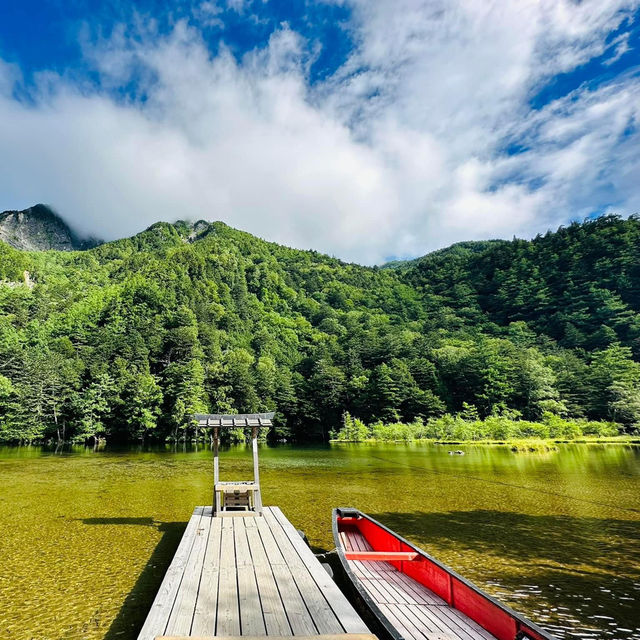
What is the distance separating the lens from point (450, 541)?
10.4 m

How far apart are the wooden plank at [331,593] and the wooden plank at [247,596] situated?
0.79 m

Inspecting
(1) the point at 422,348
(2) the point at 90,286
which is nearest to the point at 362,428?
(1) the point at 422,348

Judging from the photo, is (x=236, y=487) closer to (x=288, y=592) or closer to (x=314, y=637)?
(x=288, y=592)

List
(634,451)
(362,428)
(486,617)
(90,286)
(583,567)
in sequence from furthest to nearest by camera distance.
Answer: (90,286), (362,428), (634,451), (583,567), (486,617)

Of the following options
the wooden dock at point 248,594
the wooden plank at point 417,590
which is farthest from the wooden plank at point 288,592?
the wooden plank at point 417,590

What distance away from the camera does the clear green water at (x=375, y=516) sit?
6.68 meters

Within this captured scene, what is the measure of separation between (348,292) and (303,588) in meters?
119

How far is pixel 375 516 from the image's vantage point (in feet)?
43.6

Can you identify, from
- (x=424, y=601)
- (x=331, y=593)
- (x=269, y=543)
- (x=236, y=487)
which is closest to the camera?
(x=331, y=593)

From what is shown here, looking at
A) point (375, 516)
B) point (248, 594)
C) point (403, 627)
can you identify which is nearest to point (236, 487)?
point (375, 516)

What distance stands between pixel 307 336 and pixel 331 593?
3955 inches

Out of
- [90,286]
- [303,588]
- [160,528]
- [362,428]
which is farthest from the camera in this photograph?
[90,286]

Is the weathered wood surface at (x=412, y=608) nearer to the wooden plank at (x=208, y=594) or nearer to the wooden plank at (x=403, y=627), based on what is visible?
the wooden plank at (x=403, y=627)

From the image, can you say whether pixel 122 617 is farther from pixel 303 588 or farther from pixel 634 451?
pixel 634 451
